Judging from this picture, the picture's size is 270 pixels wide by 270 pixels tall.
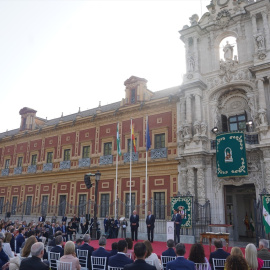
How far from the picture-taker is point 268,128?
14008 millimetres

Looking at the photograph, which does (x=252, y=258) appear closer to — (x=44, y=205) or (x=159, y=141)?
(x=159, y=141)

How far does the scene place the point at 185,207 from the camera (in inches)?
560

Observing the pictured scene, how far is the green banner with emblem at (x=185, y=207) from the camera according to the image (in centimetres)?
1395

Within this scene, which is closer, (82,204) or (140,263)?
(140,263)

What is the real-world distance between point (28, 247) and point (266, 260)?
4568 mm

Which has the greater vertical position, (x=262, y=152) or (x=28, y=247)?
(x=262, y=152)

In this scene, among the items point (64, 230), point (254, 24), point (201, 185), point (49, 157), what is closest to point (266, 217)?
point (201, 185)

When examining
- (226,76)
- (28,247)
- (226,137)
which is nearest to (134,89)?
(226,76)

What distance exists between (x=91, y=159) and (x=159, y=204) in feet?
23.1

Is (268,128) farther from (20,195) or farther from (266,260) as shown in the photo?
(20,195)

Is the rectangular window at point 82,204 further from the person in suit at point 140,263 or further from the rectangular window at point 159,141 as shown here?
the person in suit at point 140,263

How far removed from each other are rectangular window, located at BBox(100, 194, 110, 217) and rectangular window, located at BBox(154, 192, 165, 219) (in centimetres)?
404

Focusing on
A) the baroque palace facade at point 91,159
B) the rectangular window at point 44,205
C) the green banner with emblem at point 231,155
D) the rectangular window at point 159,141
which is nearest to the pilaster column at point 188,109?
the baroque palace facade at point 91,159

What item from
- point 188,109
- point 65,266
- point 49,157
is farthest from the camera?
point 49,157
